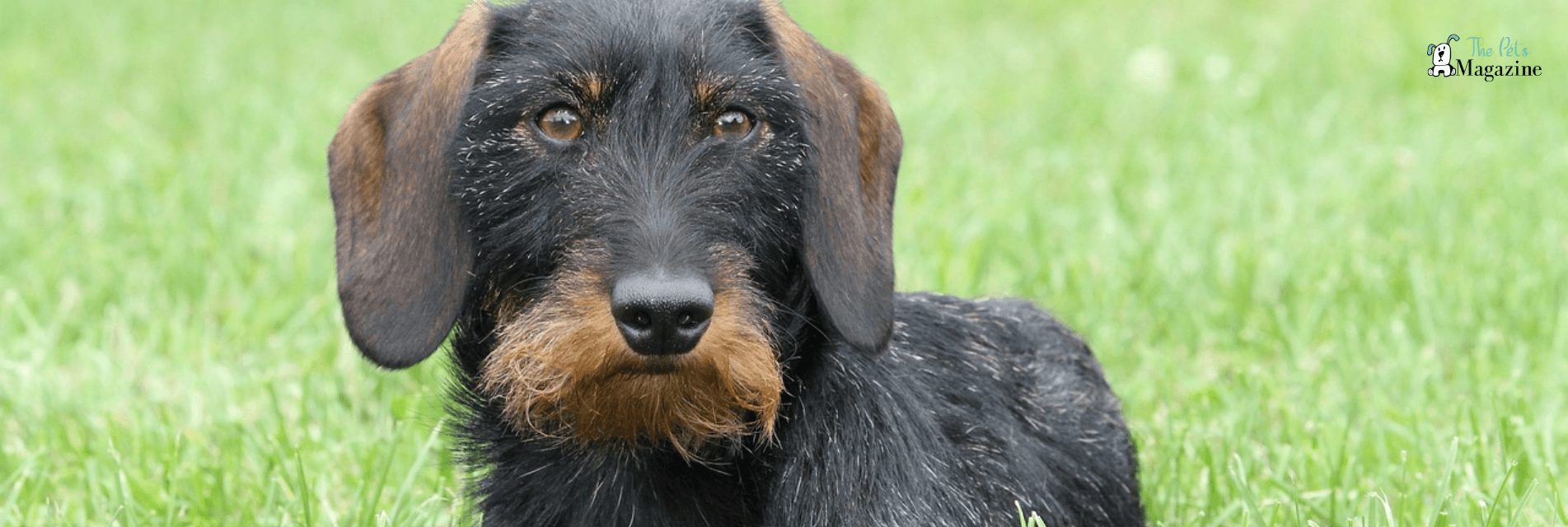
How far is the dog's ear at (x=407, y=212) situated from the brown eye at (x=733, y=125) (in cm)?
54

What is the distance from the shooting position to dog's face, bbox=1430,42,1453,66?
35.1 ft

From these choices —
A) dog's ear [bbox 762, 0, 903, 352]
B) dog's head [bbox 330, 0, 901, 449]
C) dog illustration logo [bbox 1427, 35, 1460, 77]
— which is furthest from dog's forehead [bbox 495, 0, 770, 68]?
dog illustration logo [bbox 1427, 35, 1460, 77]

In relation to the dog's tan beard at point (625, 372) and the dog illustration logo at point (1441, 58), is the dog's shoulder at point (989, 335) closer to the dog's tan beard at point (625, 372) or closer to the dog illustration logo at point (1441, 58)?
the dog's tan beard at point (625, 372)

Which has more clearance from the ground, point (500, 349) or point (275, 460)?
point (500, 349)

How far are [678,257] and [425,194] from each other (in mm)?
712

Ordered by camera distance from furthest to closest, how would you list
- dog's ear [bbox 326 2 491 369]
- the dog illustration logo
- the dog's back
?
the dog illustration logo
the dog's back
dog's ear [bbox 326 2 491 369]

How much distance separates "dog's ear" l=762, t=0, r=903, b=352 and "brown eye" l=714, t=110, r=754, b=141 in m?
0.15

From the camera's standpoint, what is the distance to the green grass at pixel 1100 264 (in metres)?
5.05

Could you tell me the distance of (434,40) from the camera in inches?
570

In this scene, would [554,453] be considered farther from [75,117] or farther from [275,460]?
[75,117]

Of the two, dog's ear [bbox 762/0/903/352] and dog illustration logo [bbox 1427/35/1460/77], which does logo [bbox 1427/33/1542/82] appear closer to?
dog illustration logo [bbox 1427/35/1460/77]

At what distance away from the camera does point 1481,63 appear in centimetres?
1071

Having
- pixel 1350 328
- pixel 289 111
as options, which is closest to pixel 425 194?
pixel 1350 328

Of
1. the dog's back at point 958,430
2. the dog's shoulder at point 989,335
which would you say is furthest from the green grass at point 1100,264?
the dog's shoulder at point 989,335
